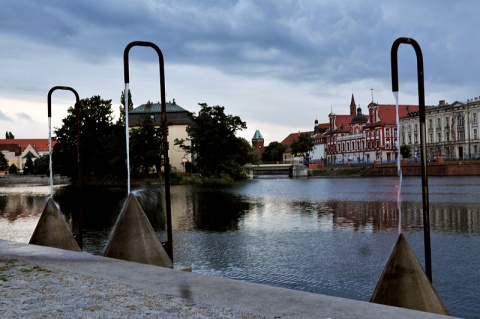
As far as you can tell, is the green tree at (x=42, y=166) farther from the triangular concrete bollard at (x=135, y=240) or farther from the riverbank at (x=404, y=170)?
the triangular concrete bollard at (x=135, y=240)

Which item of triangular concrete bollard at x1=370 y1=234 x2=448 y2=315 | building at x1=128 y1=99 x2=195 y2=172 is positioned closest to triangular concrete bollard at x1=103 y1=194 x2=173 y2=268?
triangular concrete bollard at x1=370 y1=234 x2=448 y2=315

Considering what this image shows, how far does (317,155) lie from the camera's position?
7303 inches

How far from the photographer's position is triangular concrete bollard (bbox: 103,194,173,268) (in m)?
9.05

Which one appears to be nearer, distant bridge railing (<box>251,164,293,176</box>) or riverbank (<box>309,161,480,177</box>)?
riverbank (<box>309,161,480,177</box>)

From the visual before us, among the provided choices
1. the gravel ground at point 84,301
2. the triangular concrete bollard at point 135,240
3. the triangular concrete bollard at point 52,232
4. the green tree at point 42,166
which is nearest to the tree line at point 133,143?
the green tree at point 42,166

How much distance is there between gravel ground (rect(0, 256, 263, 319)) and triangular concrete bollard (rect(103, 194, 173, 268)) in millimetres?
1475

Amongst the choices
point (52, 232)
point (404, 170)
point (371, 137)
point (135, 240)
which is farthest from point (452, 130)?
point (135, 240)

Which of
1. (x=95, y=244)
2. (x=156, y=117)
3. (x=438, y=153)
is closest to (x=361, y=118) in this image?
(x=438, y=153)

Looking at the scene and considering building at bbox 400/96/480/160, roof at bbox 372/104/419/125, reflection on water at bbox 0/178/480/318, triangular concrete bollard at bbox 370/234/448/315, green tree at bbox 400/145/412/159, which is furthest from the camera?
roof at bbox 372/104/419/125

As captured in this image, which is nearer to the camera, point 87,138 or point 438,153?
point 87,138

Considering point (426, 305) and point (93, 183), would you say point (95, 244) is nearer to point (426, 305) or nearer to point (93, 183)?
point (426, 305)

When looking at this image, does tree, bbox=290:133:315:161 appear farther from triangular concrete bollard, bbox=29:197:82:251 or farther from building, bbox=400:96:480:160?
triangular concrete bollard, bbox=29:197:82:251

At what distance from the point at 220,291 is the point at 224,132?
83.3 metres

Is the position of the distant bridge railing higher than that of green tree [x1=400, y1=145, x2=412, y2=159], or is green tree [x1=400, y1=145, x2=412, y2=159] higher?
green tree [x1=400, y1=145, x2=412, y2=159]
